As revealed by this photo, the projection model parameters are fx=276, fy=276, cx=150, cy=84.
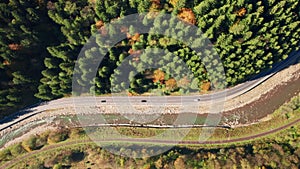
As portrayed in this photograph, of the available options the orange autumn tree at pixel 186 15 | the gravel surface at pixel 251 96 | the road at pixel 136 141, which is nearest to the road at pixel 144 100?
the gravel surface at pixel 251 96

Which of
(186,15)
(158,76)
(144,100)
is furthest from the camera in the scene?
(144,100)

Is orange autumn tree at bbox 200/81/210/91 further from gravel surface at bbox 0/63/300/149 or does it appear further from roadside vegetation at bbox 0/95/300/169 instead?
roadside vegetation at bbox 0/95/300/169

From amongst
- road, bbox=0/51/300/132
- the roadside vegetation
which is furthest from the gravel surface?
the roadside vegetation

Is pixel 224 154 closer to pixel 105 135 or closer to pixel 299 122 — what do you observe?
pixel 299 122

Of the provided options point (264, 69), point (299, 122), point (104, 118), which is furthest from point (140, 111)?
point (299, 122)

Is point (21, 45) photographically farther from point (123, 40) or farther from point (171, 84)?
point (171, 84)

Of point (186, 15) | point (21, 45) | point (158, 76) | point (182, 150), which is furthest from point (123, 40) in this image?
Result: point (182, 150)
